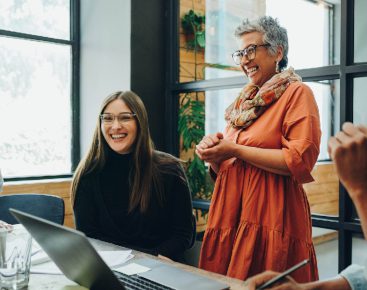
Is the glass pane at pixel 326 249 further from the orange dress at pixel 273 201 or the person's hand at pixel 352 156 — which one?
the person's hand at pixel 352 156

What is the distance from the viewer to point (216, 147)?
1724 millimetres

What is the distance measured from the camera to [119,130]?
200 cm

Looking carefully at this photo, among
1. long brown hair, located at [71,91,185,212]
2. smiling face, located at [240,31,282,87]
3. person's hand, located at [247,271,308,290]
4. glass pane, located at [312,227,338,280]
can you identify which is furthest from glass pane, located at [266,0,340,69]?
person's hand, located at [247,271,308,290]

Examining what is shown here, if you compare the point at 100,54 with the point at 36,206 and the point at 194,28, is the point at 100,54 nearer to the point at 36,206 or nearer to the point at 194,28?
the point at 194,28

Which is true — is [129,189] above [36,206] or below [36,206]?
above

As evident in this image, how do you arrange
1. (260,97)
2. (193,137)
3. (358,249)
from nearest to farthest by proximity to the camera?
(260,97), (358,249), (193,137)

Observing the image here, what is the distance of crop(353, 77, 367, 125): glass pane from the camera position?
7.44ft

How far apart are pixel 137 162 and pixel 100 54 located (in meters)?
1.61

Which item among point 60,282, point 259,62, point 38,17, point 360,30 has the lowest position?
point 60,282

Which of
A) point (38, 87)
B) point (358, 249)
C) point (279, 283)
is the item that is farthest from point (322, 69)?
point (38, 87)

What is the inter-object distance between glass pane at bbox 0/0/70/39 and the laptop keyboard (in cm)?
253

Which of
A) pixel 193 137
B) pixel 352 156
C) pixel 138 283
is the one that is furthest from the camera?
pixel 193 137

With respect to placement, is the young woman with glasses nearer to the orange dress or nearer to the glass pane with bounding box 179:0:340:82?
the orange dress

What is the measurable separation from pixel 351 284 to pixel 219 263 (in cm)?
80
